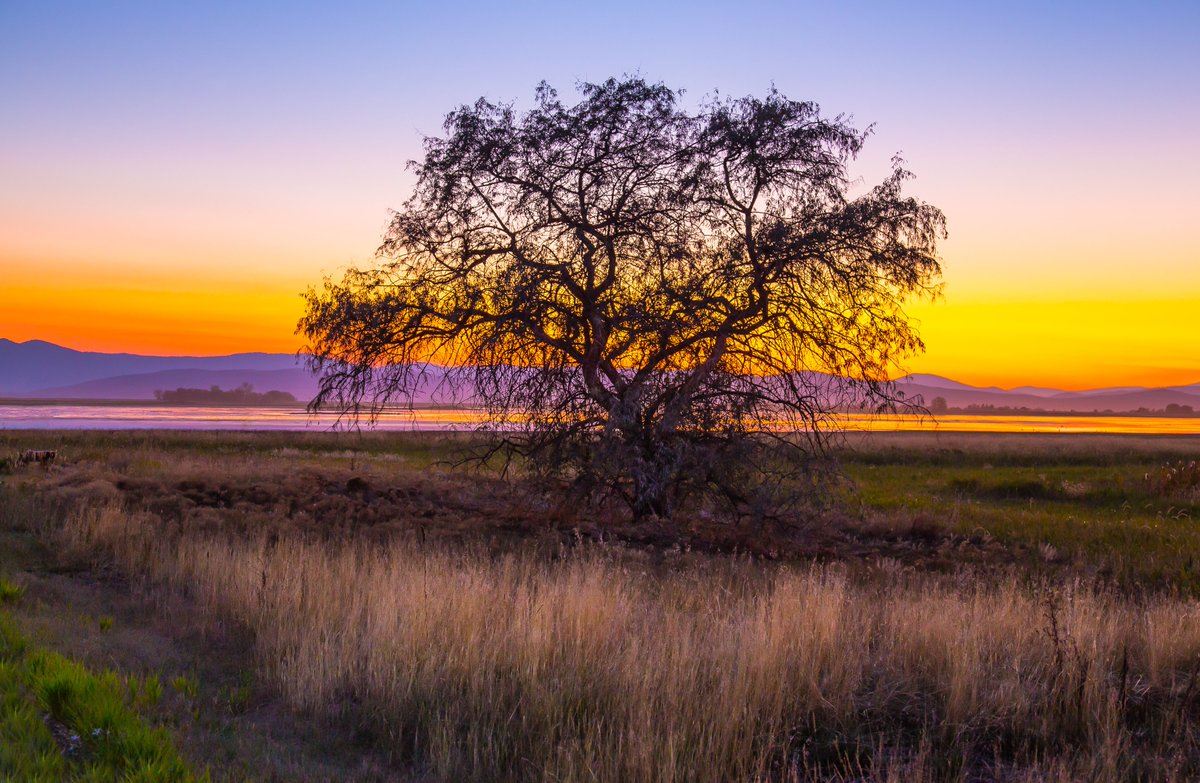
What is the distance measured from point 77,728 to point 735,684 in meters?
4.07

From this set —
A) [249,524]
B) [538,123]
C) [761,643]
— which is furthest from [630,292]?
[761,643]

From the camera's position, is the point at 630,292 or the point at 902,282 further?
the point at 630,292

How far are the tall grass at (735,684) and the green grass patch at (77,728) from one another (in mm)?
1161

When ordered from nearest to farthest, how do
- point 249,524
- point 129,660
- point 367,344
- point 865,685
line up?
point 865,685
point 129,660
point 249,524
point 367,344

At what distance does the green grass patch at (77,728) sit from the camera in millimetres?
4355

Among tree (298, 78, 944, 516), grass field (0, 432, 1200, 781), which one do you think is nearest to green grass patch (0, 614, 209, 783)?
grass field (0, 432, 1200, 781)

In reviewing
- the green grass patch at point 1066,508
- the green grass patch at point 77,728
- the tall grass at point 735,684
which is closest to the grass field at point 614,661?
the tall grass at point 735,684

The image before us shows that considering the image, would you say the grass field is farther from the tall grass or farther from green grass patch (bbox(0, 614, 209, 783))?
green grass patch (bbox(0, 614, 209, 783))

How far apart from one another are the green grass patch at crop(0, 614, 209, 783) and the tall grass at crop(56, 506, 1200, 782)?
116cm

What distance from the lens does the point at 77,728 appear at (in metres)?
4.96

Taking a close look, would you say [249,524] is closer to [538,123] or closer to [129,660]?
[129,660]

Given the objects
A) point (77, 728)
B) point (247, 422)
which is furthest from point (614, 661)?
point (247, 422)

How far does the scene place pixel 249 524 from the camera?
Result: 46.1 feet

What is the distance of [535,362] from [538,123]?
4.54 meters
